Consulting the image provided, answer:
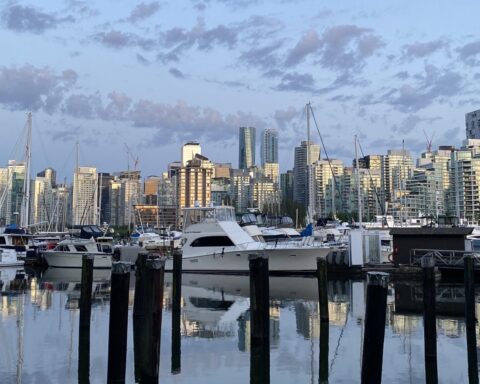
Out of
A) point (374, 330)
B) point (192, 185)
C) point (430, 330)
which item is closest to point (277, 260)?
point (430, 330)

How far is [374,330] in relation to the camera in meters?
11.0

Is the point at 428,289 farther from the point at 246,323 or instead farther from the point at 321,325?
the point at 246,323

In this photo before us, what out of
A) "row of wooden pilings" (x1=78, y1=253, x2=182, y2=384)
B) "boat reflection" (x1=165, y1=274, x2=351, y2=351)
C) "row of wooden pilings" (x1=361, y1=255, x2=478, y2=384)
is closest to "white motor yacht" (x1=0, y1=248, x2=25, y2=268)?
"boat reflection" (x1=165, y1=274, x2=351, y2=351)

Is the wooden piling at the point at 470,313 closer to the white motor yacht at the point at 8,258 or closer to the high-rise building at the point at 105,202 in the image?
the white motor yacht at the point at 8,258

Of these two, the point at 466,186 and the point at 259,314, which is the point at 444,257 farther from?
the point at 466,186

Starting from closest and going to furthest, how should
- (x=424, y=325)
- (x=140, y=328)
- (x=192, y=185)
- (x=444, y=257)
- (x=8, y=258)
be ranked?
(x=140, y=328), (x=424, y=325), (x=444, y=257), (x=8, y=258), (x=192, y=185)

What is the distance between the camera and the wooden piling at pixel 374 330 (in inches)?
426

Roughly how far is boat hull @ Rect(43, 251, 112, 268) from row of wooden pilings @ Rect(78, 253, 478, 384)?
33.7 meters

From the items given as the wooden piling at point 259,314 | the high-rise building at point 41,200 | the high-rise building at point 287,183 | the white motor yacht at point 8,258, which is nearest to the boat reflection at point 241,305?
the wooden piling at point 259,314

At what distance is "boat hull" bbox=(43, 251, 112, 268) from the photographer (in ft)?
171

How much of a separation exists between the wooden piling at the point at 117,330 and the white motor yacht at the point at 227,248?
29.5 meters

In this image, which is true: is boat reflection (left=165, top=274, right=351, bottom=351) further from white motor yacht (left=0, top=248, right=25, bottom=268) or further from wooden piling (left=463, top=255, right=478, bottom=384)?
white motor yacht (left=0, top=248, right=25, bottom=268)

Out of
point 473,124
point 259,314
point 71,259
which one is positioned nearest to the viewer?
point 259,314

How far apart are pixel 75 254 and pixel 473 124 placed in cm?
17536
